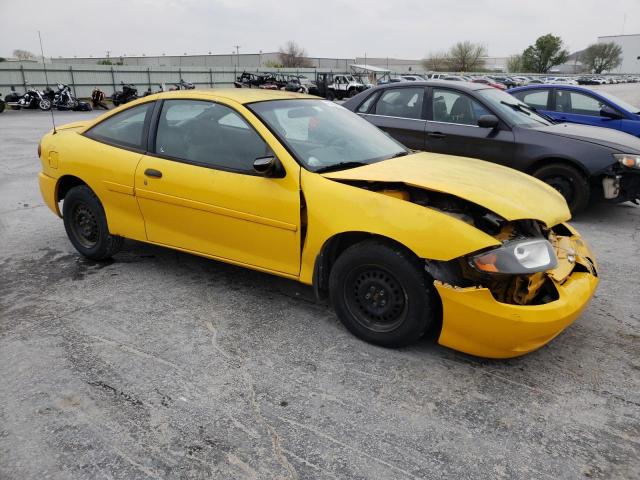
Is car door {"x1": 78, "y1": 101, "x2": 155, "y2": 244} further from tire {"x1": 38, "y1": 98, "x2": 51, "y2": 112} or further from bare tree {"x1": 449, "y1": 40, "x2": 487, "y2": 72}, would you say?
bare tree {"x1": 449, "y1": 40, "x2": 487, "y2": 72}

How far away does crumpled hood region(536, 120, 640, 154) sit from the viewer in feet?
19.0

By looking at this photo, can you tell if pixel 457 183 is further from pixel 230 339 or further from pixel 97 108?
pixel 97 108

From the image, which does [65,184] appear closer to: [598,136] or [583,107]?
[598,136]

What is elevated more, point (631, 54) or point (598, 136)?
point (631, 54)

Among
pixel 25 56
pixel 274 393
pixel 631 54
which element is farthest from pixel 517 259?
pixel 631 54

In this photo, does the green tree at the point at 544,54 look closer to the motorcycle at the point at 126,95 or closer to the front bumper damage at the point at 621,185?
the motorcycle at the point at 126,95

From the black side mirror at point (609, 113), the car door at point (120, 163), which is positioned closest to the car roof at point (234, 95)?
the car door at point (120, 163)

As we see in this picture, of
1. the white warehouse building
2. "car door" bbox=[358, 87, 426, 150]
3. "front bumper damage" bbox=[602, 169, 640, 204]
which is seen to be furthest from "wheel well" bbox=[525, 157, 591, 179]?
the white warehouse building

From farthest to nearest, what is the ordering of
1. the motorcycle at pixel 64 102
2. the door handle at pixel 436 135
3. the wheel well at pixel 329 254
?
the motorcycle at pixel 64 102, the door handle at pixel 436 135, the wheel well at pixel 329 254

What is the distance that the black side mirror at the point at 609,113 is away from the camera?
26.4 ft

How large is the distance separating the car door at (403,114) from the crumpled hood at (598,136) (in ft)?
4.89

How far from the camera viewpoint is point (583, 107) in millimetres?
8211

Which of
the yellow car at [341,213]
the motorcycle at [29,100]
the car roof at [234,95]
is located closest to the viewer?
the yellow car at [341,213]

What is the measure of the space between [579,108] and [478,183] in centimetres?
Result: 624
